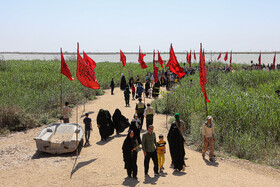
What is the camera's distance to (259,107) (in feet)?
42.0

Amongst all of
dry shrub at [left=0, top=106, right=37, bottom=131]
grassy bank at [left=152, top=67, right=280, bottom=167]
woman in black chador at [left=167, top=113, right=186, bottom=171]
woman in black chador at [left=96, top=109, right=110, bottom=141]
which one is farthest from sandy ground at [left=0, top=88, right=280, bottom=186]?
dry shrub at [left=0, top=106, right=37, bottom=131]

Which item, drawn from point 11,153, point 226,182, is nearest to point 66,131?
point 11,153

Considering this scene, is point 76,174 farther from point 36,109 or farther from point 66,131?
point 36,109

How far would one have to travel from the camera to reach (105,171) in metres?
8.25

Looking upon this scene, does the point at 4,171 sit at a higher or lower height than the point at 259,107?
lower

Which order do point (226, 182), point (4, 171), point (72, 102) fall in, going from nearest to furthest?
point (226, 182) → point (4, 171) → point (72, 102)

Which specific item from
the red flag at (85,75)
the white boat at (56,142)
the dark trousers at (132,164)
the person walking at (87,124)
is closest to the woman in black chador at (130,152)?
the dark trousers at (132,164)

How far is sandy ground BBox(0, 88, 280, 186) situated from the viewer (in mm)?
7484

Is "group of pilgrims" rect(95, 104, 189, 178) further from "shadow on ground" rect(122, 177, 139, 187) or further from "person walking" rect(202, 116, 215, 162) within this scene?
"person walking" rect(202, 116, 215, 162)

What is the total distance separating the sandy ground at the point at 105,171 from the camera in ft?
24.6

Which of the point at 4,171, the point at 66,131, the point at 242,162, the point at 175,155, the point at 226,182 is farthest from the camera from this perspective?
the point at 66,131

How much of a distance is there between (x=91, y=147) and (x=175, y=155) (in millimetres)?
3863

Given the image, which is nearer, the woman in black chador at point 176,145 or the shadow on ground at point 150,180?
the shadow on ground at point 150,180

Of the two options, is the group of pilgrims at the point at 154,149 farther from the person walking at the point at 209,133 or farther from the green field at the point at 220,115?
the green field at the point at 220,115
